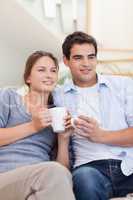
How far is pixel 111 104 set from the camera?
158 centimetres

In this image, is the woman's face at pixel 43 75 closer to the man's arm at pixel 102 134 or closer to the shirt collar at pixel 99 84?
the shirt collar at pixel 99 84

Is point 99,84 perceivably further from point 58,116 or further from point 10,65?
point 10,65

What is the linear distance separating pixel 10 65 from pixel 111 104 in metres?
1.01

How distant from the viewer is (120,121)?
1552 mm

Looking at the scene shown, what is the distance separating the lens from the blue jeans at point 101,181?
129cm

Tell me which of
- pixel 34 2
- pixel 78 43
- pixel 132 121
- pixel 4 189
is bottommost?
pixel 4 189

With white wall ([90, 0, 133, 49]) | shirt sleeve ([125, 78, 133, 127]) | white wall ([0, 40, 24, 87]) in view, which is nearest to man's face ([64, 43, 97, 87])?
shirt sleeve ([125, 78, 133, 127])

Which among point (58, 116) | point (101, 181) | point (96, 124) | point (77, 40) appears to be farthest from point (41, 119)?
point (77, 40)

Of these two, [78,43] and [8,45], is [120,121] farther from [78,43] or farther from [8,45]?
[8,45]

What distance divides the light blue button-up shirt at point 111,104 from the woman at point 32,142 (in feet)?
0.26

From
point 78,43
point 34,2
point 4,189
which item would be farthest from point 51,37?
point 4,189

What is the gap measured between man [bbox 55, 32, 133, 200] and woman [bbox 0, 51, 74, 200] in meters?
0.08

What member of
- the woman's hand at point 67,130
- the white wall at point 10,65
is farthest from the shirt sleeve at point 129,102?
the white wall at point 10,65

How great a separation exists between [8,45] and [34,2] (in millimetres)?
321
